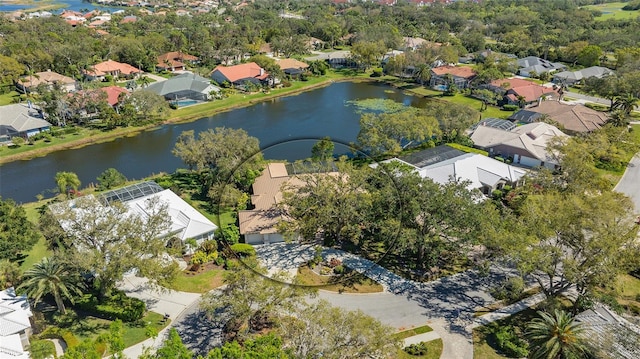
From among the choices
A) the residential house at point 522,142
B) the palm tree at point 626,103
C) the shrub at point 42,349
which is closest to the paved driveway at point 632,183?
the residential house at point 522,142

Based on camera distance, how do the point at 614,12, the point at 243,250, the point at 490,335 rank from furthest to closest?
the point at 614,12 < the point at 243,250 < the point at 490,335

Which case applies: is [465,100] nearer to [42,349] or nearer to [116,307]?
[116,307]

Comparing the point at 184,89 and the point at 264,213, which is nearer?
the point at 264,213

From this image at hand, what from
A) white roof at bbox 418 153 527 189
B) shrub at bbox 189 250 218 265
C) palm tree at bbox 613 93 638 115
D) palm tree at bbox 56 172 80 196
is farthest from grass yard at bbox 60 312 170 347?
palm tree at bbox 613 93 638 115

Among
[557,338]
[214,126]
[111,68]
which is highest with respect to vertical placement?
[111,68]

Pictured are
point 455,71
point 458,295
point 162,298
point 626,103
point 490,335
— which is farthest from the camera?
point 455,71

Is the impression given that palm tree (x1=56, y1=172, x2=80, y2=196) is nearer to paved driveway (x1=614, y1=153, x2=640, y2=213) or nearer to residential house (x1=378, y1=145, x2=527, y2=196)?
residential house (x1=378, y1=145, x2=527, y2=196)

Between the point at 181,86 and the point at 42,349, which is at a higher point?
the point at 181,86

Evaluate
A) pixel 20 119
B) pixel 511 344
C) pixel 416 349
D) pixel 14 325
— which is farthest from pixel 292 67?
pixel 511 344
